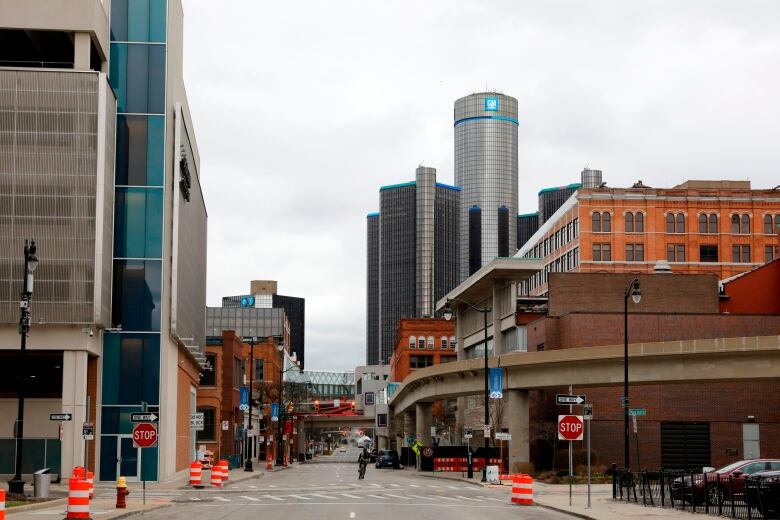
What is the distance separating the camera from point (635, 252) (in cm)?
12156

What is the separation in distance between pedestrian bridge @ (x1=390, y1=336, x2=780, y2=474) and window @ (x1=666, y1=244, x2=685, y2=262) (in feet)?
173

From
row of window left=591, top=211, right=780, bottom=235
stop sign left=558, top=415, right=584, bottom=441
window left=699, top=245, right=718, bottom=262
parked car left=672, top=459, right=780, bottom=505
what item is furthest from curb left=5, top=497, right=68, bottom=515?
window left=699, top=245, right=718, bottom=262

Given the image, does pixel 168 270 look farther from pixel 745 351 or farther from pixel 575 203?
pixel 575 203

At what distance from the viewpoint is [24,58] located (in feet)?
186

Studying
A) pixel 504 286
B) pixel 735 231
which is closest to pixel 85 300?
pixel 504 286

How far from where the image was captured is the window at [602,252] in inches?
4742

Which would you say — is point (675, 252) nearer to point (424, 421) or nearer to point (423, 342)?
point (423, 342)

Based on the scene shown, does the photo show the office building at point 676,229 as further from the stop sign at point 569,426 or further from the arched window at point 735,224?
the stop sign at point 569,426

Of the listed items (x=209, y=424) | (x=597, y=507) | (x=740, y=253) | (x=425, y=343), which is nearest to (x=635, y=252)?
(x=740, y=253)

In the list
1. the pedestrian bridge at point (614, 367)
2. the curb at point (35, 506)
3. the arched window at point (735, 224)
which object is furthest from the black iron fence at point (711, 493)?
the arched window at point (735, 224)

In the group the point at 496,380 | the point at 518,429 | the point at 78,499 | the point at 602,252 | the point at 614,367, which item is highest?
the point at 602,252

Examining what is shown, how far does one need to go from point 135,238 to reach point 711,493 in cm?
3195

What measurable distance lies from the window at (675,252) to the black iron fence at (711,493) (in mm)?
84901

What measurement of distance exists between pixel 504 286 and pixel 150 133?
127 ft
